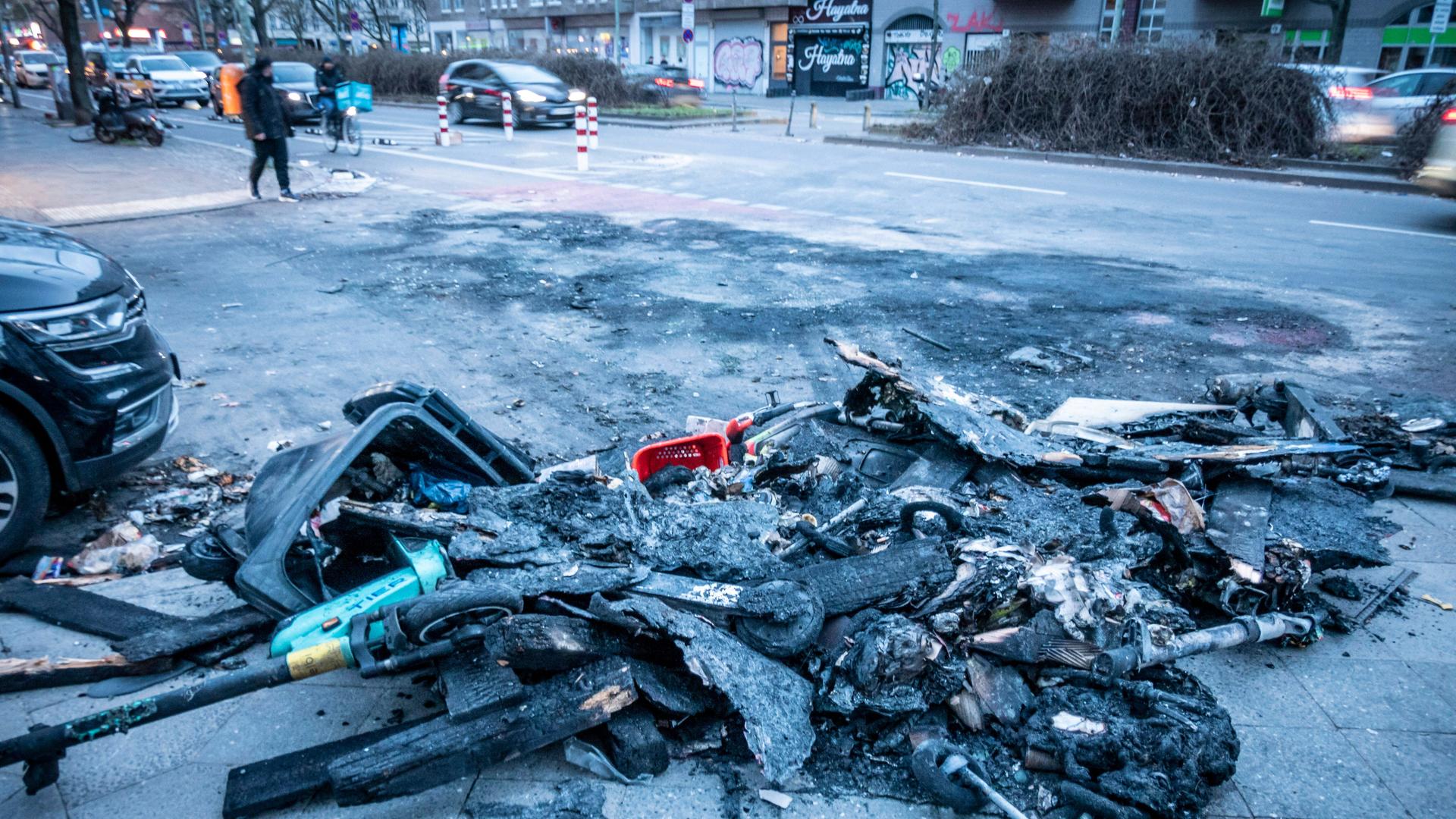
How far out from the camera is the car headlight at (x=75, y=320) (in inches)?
151

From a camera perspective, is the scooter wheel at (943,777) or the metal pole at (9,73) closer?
the scooter wheel at (943,777)

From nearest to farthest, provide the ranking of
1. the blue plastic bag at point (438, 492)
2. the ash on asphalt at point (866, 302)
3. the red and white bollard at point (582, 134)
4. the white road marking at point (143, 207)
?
1. the blue plastic bag at point (438, 492)
2. the ash on asphalt at point (866, 302)
3. the white road marking at point (143, 207)
4. the red and white bollard at point (582, 134)

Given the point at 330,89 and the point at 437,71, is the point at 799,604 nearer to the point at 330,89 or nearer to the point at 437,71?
the point at 330,89

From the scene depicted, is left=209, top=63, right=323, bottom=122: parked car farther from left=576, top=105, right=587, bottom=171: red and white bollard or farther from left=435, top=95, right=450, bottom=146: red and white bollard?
left=576, top=105, right=587, bottom=171: red and white bollard

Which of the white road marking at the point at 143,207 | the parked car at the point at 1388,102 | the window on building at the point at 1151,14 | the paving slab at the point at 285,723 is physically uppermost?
the window on building at the point at 1151,14

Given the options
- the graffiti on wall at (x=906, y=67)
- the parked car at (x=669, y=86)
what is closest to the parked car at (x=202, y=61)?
the parked car at (x=669, y=86)

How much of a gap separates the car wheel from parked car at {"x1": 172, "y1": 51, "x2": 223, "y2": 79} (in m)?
35.3

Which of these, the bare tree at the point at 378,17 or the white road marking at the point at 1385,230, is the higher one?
the bare tree at the point at 378,17

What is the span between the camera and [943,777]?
102 inches

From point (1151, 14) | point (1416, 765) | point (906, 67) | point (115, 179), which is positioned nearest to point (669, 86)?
point (906, 67)

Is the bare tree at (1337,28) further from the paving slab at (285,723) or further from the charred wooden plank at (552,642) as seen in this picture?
the paving slab at (285,723)

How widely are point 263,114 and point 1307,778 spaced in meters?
13.9

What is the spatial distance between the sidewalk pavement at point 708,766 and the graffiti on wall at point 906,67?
38929 mm

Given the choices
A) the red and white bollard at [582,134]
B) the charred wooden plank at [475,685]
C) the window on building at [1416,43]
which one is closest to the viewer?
the charred wooden plank at [475,685]
